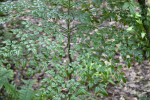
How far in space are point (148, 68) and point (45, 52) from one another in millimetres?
2511

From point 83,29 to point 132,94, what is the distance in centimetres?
196

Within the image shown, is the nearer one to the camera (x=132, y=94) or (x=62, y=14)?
(x=62, y=14)

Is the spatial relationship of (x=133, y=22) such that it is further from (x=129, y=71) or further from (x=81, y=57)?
(x=129, y=71)

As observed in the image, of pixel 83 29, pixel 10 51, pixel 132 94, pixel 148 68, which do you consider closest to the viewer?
pixel 10 51

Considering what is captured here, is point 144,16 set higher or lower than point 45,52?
higher

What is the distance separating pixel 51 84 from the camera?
154 cm

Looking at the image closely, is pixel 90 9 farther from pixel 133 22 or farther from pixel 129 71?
pixel 129 71

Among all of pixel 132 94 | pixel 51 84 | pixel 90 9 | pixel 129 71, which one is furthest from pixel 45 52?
pixel 129 71

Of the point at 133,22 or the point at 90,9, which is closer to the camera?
the point at 133,22

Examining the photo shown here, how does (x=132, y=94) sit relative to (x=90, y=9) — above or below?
below

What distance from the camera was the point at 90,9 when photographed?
170 centimetres

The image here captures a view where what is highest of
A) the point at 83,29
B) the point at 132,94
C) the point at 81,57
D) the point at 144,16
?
the point at 144,16

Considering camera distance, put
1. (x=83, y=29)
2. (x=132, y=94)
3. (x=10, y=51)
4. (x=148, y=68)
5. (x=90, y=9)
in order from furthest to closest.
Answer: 1. (x=148, y=68)
2. (x=132, y=94)
3. (x=90, y=9)
4. (x=83, y=29)
5. (x=10, y=51)

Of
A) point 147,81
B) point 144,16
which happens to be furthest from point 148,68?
point 144,16
